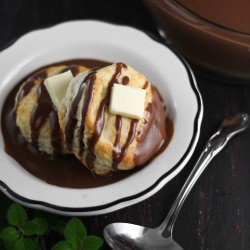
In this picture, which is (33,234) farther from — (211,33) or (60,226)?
(211,33)

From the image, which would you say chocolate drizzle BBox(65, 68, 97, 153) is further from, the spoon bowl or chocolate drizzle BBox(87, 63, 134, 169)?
the spoon bowl

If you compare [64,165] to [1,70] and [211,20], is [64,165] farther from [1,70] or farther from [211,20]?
[211,20]

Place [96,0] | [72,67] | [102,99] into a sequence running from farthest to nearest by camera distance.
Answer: [96,0] < [72,67] < [102,99]

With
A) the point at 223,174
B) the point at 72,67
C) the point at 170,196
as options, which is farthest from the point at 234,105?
the point at 72,67

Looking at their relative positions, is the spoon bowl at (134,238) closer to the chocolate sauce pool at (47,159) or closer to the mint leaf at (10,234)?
the chocolate sauce pool at (47,159)

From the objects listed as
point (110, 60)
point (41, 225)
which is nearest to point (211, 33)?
point (110, 60)

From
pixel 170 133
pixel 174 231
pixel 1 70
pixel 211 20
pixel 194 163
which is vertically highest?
pixel 211 20

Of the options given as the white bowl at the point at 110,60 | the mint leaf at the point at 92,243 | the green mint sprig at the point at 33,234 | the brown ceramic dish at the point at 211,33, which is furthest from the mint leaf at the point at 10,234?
the brown ceramic dish at the point at 211,33
